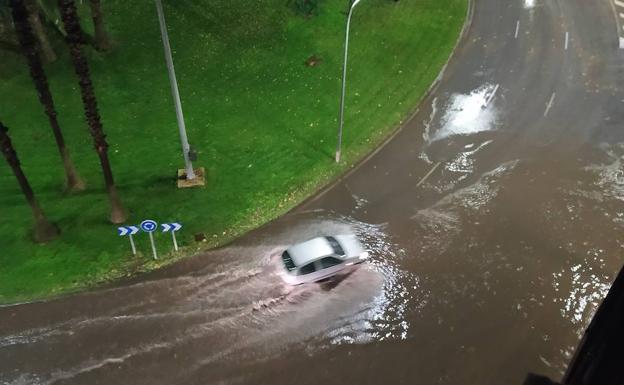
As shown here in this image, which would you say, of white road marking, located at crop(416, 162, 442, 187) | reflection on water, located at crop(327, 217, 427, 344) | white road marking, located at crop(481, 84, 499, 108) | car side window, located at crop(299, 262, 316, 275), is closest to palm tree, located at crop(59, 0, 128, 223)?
car side window, located at crop(299, 262, 316, 275)


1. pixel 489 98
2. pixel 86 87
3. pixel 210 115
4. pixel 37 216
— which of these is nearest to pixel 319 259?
pixel 86 87

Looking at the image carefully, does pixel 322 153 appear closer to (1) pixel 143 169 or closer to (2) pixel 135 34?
(1) pixel 143 169

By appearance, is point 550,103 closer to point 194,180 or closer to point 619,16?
point 619,16

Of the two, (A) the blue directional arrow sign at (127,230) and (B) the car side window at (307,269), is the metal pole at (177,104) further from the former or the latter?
(B) the car side window at (307,269)

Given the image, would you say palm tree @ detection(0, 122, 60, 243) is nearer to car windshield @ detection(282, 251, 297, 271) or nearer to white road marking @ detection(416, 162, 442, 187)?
car windshield @ detection(282, 251, 297, 271)

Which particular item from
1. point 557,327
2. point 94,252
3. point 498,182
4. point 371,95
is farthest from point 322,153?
point 557,327
